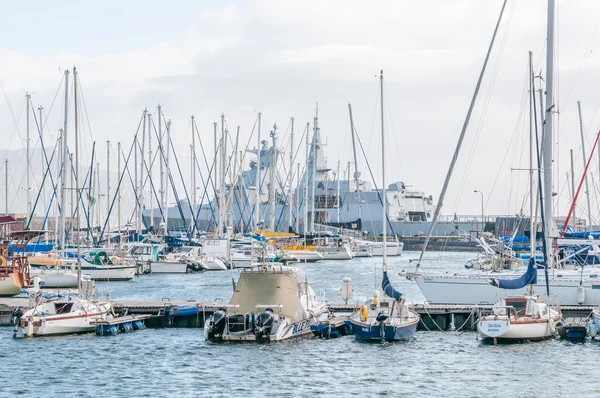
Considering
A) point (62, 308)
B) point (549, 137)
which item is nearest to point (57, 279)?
point (62, 308)

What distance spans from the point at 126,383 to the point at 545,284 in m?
19.8

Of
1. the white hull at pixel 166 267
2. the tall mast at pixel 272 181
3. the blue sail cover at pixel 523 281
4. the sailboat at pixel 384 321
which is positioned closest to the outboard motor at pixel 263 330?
the sailboat at pixel 384 321

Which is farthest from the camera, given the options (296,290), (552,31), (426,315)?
(552,31)

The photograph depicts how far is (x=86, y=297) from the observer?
38969 millimetres

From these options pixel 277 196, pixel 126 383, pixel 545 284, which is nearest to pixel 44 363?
pixel 126 383

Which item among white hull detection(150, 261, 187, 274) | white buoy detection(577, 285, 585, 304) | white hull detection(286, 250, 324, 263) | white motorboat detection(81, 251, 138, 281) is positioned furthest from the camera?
white hull detection(286, 250, 324, 263)

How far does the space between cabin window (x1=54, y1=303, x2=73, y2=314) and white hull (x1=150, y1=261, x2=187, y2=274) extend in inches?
1553

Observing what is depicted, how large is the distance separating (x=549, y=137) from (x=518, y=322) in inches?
426

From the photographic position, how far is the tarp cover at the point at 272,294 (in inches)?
1394

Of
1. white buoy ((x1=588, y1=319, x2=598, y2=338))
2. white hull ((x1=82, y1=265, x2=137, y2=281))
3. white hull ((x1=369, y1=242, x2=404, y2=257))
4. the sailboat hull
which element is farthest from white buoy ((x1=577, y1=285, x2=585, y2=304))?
white hull ((x1=369, y1=242, x2=404, y2=257))

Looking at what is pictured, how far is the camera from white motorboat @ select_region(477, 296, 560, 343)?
34.0 metres

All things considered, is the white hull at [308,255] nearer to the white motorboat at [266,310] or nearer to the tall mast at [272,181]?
the tall mast at [272,181]

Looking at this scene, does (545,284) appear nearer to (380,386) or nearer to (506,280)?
(506,280)

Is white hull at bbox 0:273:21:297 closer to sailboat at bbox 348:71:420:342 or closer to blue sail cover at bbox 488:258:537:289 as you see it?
sailboat at bbox 348:71:420:342
